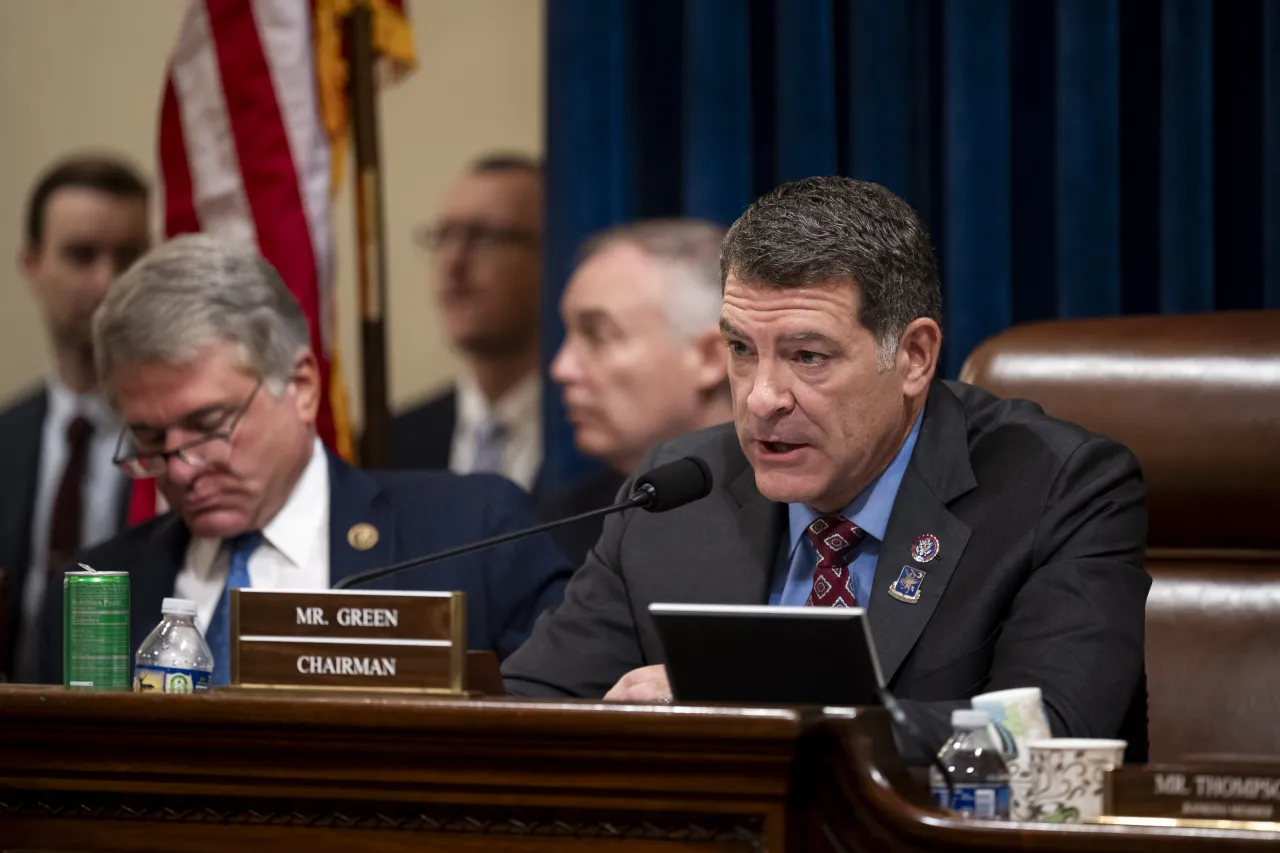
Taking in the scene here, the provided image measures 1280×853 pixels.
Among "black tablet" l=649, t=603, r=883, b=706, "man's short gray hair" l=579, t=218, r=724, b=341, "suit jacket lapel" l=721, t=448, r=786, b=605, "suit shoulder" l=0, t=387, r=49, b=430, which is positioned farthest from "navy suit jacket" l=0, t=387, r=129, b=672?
"black tablet" l=649, t=603, r=883, b=706

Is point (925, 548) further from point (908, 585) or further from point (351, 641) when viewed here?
point (351, 641)

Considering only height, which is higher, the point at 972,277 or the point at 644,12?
the point at 644,12

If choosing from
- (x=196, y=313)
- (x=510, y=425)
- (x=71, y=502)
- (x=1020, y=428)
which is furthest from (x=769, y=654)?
(x=71, y=502)

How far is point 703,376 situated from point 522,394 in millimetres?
794

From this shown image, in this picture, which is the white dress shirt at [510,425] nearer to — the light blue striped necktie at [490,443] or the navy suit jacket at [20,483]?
the light blue striped necktie at [490,443]

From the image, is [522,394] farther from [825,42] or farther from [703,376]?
[825,42]

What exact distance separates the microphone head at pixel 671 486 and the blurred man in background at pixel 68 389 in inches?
103

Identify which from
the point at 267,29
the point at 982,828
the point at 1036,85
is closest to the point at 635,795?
the point at 982,828

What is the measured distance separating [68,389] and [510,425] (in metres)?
1.26

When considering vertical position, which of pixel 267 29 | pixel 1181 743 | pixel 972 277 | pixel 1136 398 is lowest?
pixel 1181 743

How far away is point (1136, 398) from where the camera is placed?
95.2 inches

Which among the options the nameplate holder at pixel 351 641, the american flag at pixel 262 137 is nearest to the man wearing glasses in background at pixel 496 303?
the american flag at pixel 262 137

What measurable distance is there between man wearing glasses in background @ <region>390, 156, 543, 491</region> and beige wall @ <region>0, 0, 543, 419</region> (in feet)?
0.35

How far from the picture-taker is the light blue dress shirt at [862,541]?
2.20 meters
